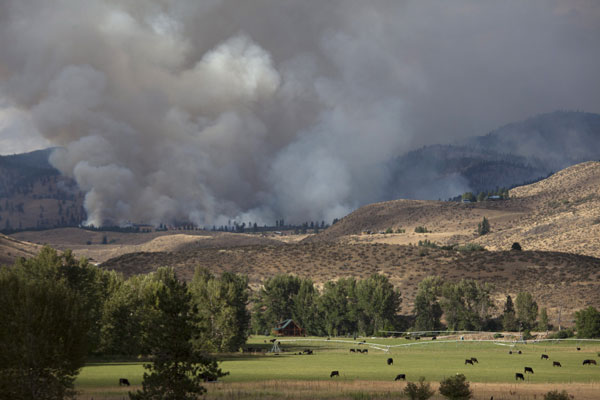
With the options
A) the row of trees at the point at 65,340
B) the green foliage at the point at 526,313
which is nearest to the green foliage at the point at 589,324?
the green foliage at the point at 526,313

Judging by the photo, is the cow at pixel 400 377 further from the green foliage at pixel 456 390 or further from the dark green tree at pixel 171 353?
the dark green tree at pixel 171 353

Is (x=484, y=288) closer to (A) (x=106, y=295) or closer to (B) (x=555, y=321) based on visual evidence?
(B) (x=555, y=321)

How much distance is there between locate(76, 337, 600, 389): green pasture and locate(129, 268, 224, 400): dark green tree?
1745 cm

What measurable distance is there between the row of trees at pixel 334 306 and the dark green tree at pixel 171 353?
406 feet

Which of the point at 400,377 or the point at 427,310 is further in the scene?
the point at 427,310

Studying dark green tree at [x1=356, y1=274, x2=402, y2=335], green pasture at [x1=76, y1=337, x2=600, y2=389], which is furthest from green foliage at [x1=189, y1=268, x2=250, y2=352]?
dark green tree at [x1=356, y1=274, x2=402, y2=335]

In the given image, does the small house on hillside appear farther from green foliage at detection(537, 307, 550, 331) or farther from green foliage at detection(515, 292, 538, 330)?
green foliage at detection(537, 307, 550, 331)

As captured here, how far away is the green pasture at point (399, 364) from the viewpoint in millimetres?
79688

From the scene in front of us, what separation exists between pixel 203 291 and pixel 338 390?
64.8 metres

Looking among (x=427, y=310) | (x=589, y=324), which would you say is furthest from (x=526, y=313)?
(x=427, y=310)

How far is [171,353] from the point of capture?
55156 millimetres

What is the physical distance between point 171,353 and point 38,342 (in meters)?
10.1

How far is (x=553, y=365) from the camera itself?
96.8 m

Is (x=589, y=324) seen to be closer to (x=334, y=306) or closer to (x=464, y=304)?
(x=464, y=304)
